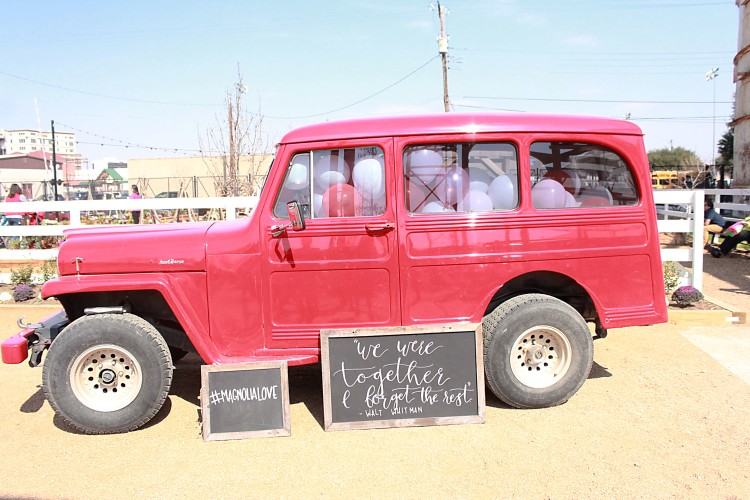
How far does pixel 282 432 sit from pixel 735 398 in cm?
346

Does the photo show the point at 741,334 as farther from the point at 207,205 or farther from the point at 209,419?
the point at 207,205

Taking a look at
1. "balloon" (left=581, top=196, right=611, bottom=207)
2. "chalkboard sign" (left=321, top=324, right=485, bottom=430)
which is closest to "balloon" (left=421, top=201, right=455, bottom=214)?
"chalkboard sign" (left=321, top=324, right=485, bottom=430)

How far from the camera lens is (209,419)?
162 inches

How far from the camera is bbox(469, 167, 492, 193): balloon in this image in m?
4.49

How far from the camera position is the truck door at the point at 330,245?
4309 mm

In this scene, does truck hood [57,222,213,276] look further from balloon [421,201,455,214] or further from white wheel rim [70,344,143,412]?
balloon [421,201,455,214]

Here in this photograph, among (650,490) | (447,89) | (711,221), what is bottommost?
(650,490)

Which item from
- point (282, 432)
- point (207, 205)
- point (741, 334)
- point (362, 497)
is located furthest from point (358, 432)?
point (207, 205)

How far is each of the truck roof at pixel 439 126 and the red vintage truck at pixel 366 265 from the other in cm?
1

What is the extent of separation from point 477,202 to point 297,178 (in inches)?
52.9

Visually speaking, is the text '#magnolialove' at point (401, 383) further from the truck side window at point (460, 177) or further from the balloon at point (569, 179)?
the balloon at point (569, 179)

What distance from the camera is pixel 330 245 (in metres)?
4.31

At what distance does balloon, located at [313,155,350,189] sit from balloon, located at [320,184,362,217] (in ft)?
0.15

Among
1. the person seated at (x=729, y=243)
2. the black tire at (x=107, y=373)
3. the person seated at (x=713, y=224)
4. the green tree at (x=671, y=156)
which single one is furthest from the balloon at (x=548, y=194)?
the green tree at (x=671, y=156)
